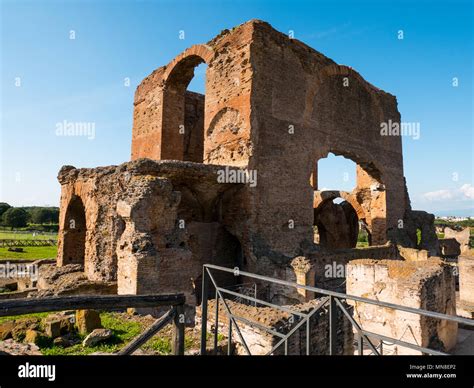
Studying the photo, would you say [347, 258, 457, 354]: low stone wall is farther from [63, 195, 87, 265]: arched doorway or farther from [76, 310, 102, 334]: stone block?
[63, 195, 87, 265]: arched doorway

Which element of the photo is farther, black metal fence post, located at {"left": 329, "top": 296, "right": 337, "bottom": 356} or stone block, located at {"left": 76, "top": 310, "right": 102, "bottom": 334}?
stone block, located at {"left": 76, "top": 310, "right": 102, "bottom": 334}

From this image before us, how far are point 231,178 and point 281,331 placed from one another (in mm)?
6993

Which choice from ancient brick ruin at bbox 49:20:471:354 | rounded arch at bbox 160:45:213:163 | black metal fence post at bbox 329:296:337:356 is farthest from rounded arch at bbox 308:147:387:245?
black metal fence post at bbox 329:296:337:356

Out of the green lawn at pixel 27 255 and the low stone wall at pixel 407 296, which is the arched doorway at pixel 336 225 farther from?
the green lawn at pixel 27 255

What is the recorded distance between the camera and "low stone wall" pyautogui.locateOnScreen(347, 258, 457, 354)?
7.92 m

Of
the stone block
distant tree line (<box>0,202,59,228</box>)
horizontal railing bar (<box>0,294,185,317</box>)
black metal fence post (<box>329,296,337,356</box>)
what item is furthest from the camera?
distant tree line (<box>0,202,59,228</box>)

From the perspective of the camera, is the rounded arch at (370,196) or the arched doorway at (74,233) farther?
the rounded arch at (370,196)

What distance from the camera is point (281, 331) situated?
210 inches

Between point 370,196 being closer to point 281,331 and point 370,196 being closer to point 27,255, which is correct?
point 281,331

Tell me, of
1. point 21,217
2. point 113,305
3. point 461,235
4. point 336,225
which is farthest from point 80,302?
point 21,217

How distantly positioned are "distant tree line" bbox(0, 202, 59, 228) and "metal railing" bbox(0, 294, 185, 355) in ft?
211

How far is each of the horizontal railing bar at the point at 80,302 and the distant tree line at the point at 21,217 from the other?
6418 cm

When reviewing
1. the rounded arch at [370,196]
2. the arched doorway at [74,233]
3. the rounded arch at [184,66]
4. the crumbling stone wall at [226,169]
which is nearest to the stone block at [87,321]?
the crumbling stone wall at [226,169]

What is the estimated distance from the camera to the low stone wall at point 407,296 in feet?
26.0
